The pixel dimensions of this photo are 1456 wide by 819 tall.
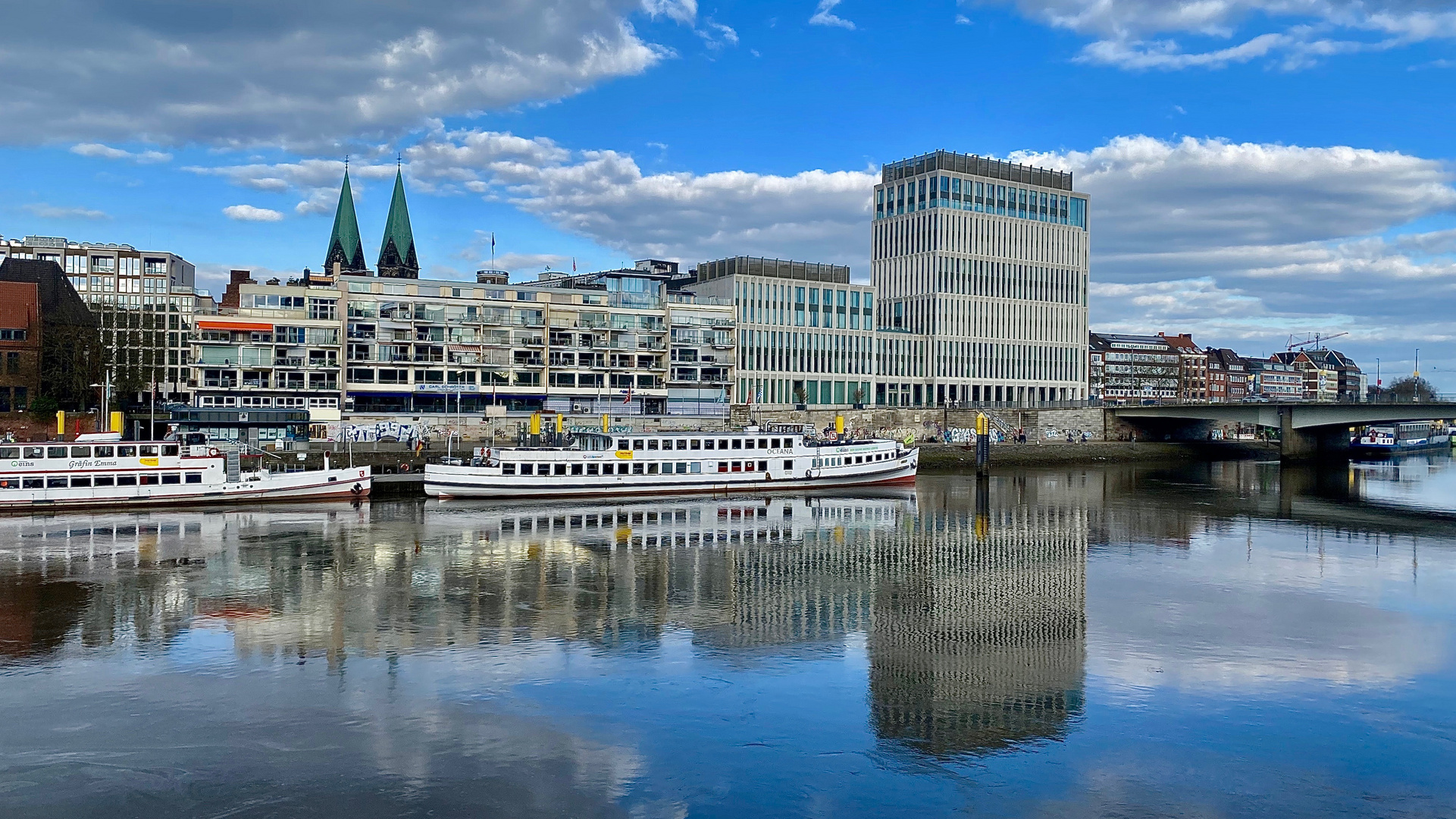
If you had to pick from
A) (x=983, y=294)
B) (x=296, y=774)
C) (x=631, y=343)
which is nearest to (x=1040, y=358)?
(x=983, y=294)

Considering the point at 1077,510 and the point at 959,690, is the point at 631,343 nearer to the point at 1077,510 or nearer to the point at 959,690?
the point at 1077,510

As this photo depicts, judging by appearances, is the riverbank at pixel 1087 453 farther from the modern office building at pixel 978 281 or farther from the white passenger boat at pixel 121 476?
the white passenger boat at pixel 121 476

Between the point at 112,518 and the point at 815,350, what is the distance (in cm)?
8949

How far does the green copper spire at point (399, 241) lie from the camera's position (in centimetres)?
15369

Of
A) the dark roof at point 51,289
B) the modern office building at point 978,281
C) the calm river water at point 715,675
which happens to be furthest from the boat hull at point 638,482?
the modern office building at point 978,281

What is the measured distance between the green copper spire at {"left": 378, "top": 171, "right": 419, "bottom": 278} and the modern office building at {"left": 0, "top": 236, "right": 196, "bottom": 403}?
25.1 m

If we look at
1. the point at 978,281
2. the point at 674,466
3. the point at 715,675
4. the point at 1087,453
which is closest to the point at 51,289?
the point at 674,466

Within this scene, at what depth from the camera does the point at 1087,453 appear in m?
120

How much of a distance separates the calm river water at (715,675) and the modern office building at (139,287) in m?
59.2

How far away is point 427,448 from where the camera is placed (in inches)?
3391

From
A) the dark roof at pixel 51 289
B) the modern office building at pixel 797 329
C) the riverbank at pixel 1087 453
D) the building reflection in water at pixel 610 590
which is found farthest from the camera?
the modern office building at pixel 797 329

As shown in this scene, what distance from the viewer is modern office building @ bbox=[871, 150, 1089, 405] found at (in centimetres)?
15162

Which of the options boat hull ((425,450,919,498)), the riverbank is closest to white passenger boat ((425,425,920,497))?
boat hull ((425,450,919,498))

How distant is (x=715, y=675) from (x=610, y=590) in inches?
482
